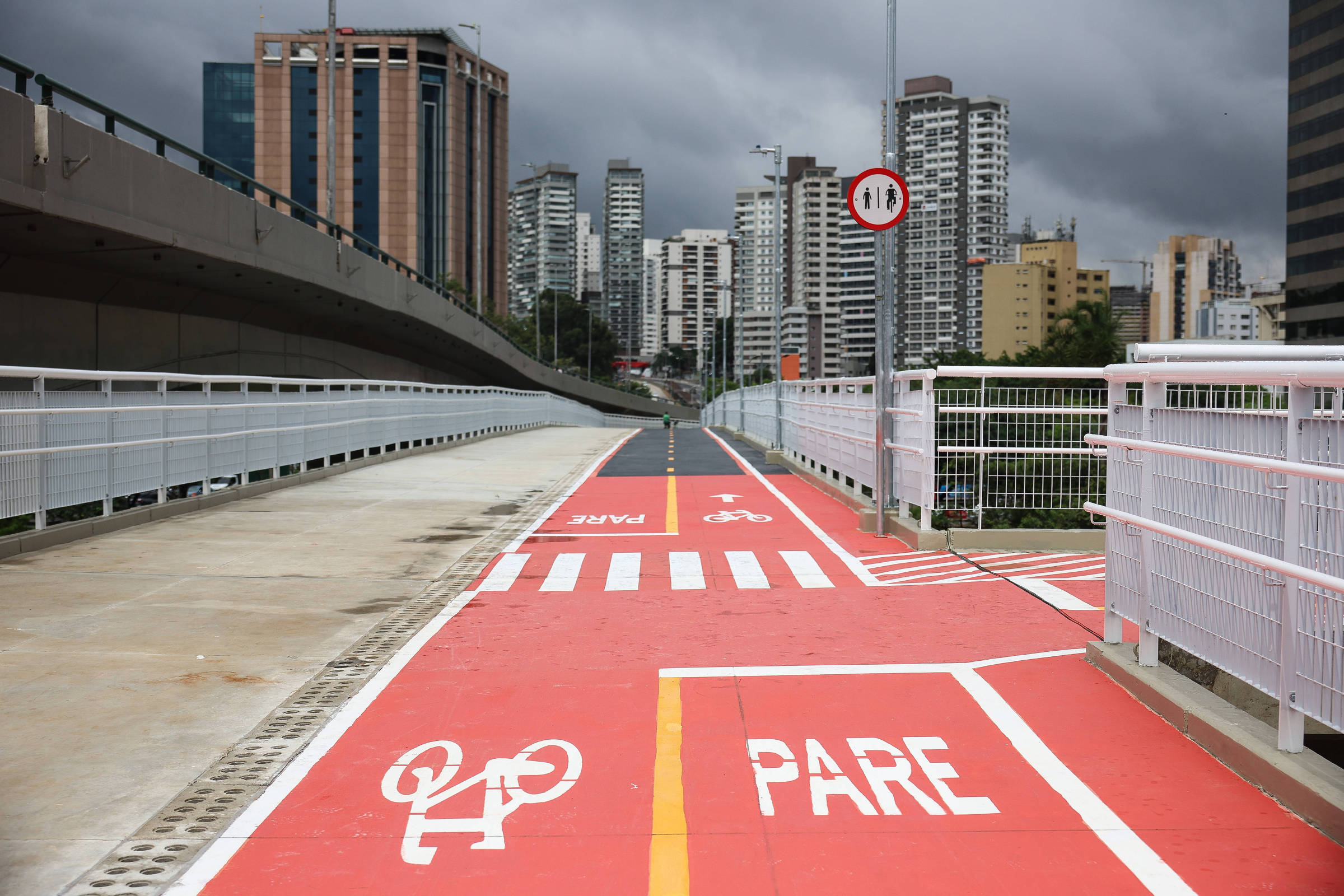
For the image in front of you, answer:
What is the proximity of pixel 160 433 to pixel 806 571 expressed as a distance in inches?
318

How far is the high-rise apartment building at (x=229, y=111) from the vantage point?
141750mm

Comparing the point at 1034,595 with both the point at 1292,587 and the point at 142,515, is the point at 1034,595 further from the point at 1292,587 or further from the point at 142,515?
the point at 142,515

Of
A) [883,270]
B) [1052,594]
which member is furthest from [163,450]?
[1052,594]

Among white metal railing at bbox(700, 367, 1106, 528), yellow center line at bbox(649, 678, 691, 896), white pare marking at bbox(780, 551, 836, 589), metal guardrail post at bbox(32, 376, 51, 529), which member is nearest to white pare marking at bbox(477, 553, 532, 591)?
white pare marking at bbox(780, 551, 836, 589)

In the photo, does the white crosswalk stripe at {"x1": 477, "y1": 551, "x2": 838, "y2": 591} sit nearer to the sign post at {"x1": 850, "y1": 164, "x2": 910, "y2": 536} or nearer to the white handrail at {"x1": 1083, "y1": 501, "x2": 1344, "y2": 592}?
the sign post at {"x1": 850, "y1": 164, "x2": 910, "y2": 536}

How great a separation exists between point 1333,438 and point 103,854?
15.9 feet

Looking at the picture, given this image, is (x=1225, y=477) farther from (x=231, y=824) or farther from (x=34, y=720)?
(x=34, y=720)

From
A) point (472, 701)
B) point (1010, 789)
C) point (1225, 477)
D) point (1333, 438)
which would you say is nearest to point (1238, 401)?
point (1225, 477)

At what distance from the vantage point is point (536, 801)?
4.87m

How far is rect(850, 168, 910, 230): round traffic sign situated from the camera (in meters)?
13.0

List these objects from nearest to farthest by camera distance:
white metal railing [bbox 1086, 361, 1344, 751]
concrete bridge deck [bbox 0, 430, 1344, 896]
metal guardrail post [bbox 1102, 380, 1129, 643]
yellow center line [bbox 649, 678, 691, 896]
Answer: yellow center line [bbox 649, 678, 691, 896], concrete bridge deck [bbox 0, 430, 1344, 896], white metal railing [bbox 1086, 361, 1344, 751], metal guardrail post [bbox 1102, 380, 1129, 643]

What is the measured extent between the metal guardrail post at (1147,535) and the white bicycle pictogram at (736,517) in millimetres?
8588

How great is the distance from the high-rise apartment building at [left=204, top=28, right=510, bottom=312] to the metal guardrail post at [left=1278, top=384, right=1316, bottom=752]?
426 feet

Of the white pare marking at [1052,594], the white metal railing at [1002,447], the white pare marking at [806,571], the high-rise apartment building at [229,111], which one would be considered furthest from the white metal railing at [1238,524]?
the high-rise apartment building at [229,111]
